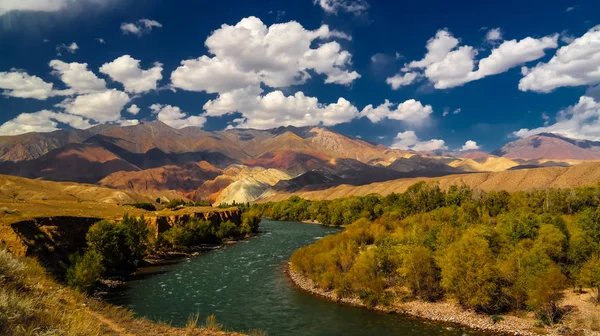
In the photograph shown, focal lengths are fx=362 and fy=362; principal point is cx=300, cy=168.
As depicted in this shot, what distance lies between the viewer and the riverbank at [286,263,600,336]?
1239 inches

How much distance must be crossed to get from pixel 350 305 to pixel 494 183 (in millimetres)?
146514

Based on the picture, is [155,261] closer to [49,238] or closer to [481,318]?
[49,238]

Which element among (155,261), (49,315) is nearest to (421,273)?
(49,315)

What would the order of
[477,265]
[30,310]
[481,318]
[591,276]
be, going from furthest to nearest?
[477,265] < [591,276] < [481,318] < [30,310]

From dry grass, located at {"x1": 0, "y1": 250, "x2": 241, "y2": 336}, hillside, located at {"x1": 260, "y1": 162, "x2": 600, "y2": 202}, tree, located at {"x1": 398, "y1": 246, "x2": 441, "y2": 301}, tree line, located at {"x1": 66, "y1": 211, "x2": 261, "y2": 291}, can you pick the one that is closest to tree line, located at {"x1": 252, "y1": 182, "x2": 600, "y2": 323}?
tree, located at {"x1": 398, "y1": 246, "x2": 441, "y2": 301}

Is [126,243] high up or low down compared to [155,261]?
up

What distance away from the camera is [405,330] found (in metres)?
32.9

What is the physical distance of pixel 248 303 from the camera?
4038cm

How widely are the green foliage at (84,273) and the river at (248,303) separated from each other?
126 inches

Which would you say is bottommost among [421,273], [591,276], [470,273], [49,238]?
[421,273]

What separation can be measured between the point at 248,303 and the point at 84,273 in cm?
1913

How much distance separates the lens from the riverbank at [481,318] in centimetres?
3147

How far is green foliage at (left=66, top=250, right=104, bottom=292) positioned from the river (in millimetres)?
3207

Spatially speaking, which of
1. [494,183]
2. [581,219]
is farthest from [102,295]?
[494,183]
